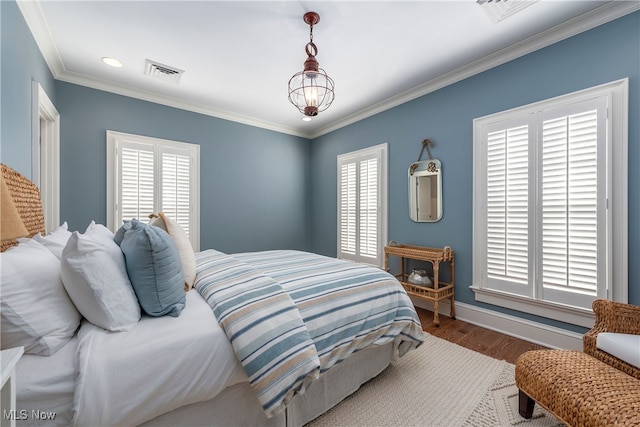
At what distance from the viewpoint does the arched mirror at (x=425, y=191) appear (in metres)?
2.97

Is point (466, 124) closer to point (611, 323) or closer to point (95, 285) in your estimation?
A: point (611, 323)

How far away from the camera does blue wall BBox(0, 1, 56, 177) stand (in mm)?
1526

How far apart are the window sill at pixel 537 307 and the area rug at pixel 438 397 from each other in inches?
25.0

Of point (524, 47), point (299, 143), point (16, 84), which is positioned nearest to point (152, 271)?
point (16, 84)

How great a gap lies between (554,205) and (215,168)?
12.6ft

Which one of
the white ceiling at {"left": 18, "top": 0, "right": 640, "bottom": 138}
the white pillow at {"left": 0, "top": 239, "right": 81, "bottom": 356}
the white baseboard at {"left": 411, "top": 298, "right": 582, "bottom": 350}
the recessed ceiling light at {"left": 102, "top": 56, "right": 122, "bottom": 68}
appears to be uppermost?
the white ceiling at {"left": 18, "top": 0, "right": 640, "bottom": 138}

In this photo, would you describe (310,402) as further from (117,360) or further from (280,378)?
(117,360)

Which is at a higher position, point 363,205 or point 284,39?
point 284,39

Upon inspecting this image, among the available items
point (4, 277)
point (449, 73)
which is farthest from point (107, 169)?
point (449, 73)

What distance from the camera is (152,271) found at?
1194 millimetres

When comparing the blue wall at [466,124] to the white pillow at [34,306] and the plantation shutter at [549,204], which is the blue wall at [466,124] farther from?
the white pillow at [34,306]

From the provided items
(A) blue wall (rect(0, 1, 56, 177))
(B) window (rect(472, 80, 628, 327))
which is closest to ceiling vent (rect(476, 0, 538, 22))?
(B) window (rect(472, 80, 628, 327))

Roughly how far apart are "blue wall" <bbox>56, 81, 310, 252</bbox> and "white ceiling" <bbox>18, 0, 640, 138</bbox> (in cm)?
27

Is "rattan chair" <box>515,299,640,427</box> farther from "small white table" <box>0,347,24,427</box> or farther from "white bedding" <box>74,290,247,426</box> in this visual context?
"small white table" <box>0,347,24,427</box>
